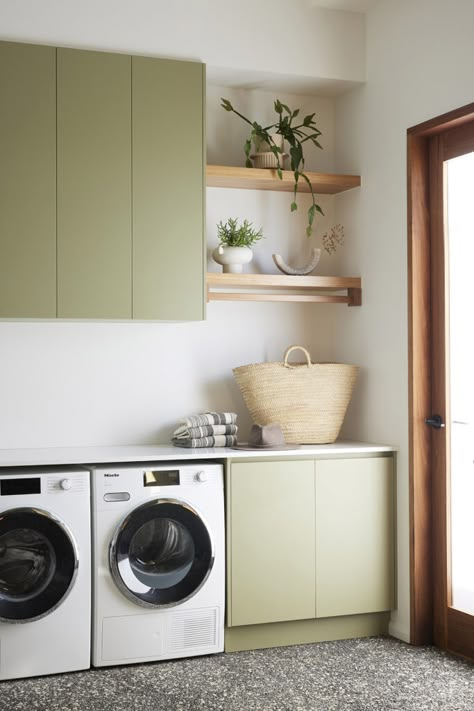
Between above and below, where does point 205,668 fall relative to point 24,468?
below

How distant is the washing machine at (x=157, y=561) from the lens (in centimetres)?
341

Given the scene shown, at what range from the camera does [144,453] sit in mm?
3586

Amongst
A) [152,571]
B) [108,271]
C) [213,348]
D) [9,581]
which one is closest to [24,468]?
[9,581]

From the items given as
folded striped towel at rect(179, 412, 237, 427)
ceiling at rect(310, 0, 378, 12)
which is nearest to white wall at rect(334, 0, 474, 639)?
ceiling at rect(310, 0, 378, 12)

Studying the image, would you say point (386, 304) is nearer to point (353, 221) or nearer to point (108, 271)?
point (353, 221)

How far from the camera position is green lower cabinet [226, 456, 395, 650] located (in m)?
3.63

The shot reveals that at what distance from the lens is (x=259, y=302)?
4.34 meters

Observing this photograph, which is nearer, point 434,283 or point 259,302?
point 434,283

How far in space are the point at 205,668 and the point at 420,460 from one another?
1.24 metres

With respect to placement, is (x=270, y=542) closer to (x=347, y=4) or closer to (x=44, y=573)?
(x=44, y=573)

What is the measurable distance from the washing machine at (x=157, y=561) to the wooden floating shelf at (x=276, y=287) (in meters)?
0.85

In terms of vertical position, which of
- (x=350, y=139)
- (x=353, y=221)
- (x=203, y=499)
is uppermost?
(x=350, y=139)

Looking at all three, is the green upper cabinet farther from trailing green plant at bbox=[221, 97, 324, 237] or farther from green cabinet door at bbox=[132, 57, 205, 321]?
trailing green plant at bbox=[221, 97, 324, 237]

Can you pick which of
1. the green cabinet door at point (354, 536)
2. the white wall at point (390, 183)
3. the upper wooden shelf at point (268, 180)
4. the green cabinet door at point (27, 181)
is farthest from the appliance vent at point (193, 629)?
the upper wooden shelf at point (268, 180)
